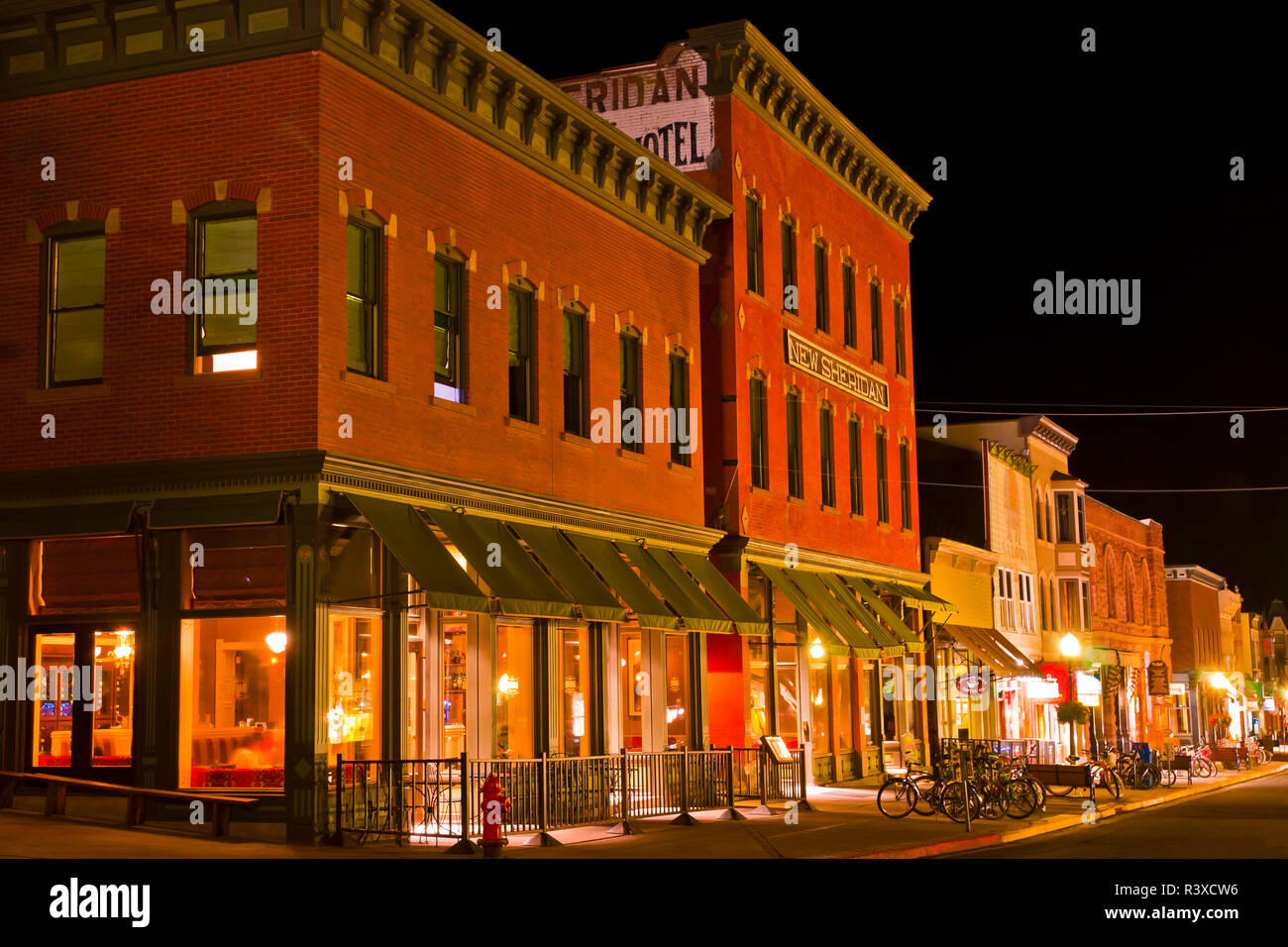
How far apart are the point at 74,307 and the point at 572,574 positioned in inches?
322

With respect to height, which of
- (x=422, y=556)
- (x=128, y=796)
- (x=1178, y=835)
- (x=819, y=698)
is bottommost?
(x=1178, y=835)

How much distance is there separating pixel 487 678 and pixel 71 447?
22.4 feet

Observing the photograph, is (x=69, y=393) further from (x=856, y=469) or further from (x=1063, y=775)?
(x=856, y=469)

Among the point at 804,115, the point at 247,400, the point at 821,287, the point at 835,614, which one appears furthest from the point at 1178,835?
the point at 804,115

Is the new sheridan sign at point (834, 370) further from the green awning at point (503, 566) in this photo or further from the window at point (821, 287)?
the green awning at point (503, 566)

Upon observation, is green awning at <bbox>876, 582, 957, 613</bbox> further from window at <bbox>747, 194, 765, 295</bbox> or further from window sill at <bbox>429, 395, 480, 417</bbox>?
window sill at <bbox>429, 395, 480, 417</bbox>

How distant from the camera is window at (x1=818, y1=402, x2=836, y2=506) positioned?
3597cm

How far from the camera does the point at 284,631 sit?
19125 mm

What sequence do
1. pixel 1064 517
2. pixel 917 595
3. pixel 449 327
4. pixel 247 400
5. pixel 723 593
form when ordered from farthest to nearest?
pixel 1064 517, pixel 917 595, pixel 723 593, pixel 449 327, pixel 247 400

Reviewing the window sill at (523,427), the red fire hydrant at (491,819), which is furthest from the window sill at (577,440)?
the red fire hydrant at (491,819)

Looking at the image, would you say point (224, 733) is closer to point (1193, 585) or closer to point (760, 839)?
point (760, 839)

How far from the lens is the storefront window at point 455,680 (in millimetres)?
22078

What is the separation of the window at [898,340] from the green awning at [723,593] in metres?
14.1

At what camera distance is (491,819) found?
57.7 feet
